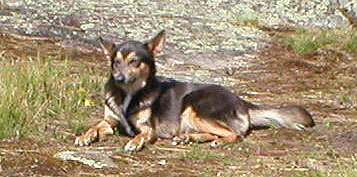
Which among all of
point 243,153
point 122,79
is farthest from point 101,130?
point 243,153

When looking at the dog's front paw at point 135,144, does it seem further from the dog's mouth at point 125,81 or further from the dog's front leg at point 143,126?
the dog's mouth at point 125,81

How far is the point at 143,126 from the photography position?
8.58 metres

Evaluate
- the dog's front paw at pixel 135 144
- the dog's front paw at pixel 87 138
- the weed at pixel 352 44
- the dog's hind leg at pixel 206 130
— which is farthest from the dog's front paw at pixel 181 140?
the weed at pixel 352 44

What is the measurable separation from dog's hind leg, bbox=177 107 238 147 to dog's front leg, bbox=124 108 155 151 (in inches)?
11.1

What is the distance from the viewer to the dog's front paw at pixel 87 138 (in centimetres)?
798

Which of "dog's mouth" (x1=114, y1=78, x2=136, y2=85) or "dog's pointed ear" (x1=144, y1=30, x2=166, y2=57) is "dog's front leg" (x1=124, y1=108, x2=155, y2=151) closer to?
"dog's mouth" (x1=114, y1=78, x2=136, y2=85)

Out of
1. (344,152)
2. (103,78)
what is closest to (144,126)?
(344,152)

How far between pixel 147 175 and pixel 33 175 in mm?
882

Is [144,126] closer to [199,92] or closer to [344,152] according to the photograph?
[199,92]

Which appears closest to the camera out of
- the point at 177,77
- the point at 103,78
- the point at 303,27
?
the point at 103,78

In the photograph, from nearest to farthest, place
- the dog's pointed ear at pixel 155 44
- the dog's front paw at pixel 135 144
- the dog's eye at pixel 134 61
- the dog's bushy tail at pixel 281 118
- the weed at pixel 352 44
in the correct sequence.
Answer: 1. the dog's front paw at pixel 135 144
2. the dog's eye at pixel 134 61
3. the dog's pointed ear at pixel 155 44
4. the dog's bushy tail at pixel 281 118
5. the weed at pixel 352 44

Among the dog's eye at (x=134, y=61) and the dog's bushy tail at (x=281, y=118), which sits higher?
the dog's eye at (x=134, y=61)

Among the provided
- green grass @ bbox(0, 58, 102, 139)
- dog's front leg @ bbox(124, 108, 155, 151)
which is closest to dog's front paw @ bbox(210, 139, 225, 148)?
dog's front leg @ bbox(124, 108, 155, 151)

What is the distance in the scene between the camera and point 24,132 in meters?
7.93
